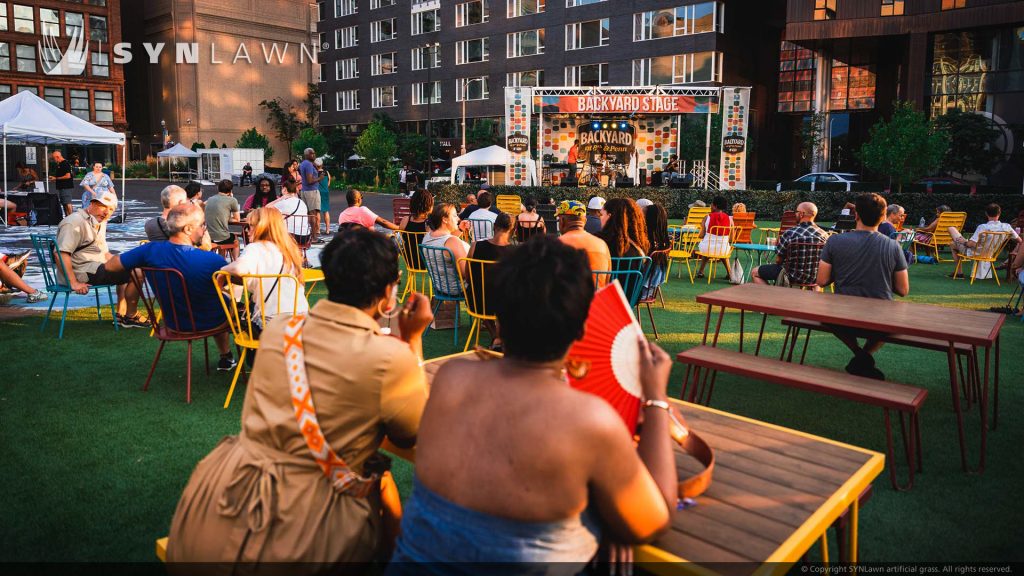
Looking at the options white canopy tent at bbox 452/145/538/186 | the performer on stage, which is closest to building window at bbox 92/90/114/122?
white canopy tent at bbox 452/145/538/186

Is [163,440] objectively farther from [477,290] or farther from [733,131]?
[733,131]

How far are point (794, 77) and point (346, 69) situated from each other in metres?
37.3

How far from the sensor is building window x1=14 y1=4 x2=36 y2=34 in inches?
2304

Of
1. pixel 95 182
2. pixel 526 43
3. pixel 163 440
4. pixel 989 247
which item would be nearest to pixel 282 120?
pixel 526 43

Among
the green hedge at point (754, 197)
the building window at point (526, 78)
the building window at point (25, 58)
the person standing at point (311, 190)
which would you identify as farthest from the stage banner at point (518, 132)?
the building window at point (25, 58)

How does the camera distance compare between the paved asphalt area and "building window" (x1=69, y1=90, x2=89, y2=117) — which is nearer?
the paved asphalt area

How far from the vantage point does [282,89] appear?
7231 centimetres

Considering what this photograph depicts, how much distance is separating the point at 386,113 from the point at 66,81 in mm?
27306

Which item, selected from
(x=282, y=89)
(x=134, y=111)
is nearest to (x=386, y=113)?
(x=282, y=89)

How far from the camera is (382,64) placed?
197ft

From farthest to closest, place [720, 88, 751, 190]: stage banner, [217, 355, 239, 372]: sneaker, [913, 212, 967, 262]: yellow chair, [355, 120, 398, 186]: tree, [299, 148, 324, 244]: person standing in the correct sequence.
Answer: [355, 120, 398, 186]: tree → [720, 88, 751, 190]: stage banner → [299, 148, 324, 244]: person standing → [913, 212, 967, 262]: yellow chair → [217, 355, 239, 372]: sneaker

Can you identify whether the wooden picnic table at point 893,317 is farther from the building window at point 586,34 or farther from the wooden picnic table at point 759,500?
the building window at point 586,34

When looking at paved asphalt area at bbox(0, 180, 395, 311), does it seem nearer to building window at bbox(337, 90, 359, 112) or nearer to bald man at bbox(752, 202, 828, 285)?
bald man at bbox(752, 202, 828, 285)

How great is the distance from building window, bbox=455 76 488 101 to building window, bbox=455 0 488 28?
3.91 metres
